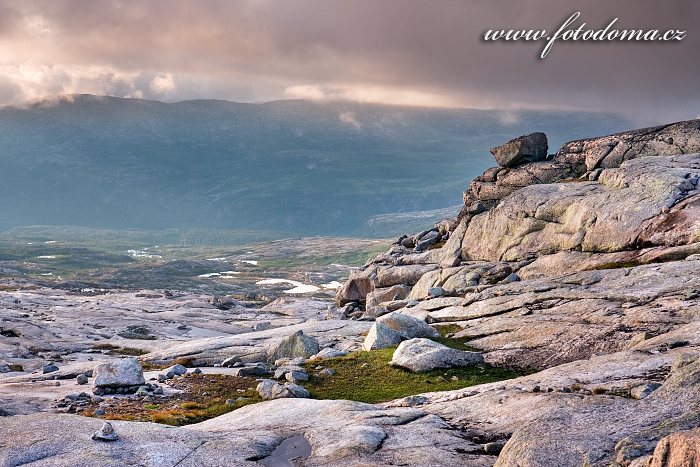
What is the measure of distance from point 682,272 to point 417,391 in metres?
25.6

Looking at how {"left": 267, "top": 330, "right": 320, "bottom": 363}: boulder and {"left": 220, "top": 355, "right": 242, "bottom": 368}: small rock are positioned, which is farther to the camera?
{"left": 267, "top": 330, "right": 320, "bottom": 363}: boulder

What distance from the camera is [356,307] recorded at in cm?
11056

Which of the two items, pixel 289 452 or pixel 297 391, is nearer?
pixel 289 452

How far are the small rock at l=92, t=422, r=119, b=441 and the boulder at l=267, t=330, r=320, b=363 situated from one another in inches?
1336

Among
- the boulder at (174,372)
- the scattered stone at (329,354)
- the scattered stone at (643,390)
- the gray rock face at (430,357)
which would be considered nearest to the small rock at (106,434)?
the scattered stone at (643,390)

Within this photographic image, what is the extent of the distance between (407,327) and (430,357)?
11.6 meters

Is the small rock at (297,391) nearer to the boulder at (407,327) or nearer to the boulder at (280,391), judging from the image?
Answer: the boulder at (280,391)

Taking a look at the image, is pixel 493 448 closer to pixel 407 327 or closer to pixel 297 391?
pixel 297 391

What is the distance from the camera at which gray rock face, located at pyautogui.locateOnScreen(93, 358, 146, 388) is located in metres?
43.8

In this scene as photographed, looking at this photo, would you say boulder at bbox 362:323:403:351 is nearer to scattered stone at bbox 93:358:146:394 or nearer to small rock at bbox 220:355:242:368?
small rock at bbox 220:355:242:368

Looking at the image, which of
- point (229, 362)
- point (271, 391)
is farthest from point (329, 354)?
point (271, 391)

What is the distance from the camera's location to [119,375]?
43.9m

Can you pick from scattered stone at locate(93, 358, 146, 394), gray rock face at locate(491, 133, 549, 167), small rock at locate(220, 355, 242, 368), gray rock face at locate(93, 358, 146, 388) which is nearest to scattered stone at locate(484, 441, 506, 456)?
scattered stone at locate(93, 358, 146, 394)

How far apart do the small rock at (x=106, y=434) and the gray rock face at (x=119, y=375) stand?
68.0 ft
